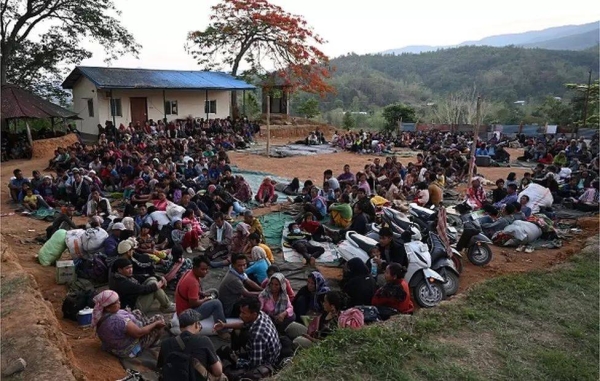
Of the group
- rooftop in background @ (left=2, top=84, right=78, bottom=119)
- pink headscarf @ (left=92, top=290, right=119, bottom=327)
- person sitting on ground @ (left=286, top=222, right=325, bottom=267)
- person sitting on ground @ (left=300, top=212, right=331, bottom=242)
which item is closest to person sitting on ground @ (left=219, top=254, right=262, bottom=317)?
pink headscarf @ (left=92, top=290, right=119, bottom=327)

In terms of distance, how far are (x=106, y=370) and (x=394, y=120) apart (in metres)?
31.2

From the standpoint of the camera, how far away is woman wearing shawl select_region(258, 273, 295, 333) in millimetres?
5582

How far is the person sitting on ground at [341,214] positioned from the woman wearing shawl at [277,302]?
4.45m

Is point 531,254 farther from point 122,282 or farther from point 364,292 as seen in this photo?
point 122,282

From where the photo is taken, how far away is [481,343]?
5020 mm

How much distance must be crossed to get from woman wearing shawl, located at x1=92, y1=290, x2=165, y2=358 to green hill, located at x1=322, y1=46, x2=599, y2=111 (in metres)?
52.8

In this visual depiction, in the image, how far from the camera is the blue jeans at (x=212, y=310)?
5383mm

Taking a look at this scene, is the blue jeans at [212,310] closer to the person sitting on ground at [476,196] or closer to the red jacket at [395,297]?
the red jacket at [395,297]

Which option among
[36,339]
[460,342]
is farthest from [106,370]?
[460,342]

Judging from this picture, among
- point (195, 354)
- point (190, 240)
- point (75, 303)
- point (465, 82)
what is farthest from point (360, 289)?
point (465, 82)

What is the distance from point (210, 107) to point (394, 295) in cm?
2531

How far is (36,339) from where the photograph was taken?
185 inches

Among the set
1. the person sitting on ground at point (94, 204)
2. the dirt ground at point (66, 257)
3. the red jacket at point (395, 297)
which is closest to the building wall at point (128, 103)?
the dirt ground at point (66, 257)

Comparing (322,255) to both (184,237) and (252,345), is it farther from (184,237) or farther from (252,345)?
(252,345)
